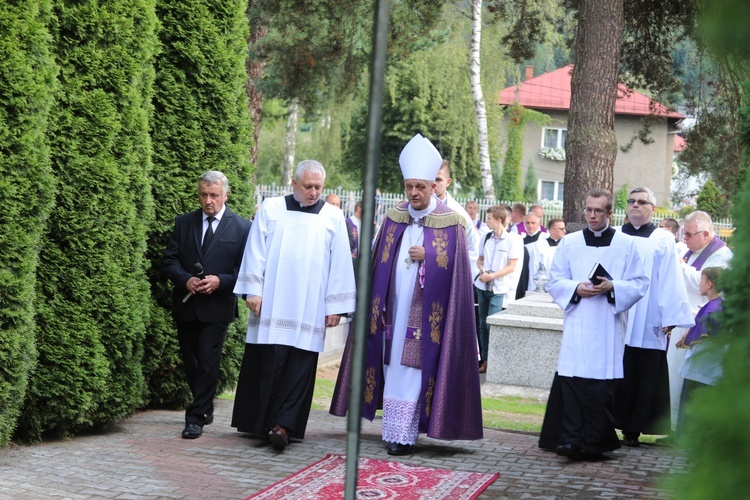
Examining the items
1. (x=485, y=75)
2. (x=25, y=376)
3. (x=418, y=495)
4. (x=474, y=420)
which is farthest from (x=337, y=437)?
(x=485, y=75)

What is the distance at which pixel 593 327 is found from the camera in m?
7.68

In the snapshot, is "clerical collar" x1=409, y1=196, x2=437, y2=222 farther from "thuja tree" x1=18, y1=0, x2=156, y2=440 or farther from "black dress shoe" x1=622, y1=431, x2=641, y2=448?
"black dress shoe" x1=622, y1=431, x2=641, y2=448

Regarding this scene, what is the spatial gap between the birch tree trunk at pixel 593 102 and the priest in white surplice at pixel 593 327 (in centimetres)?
401

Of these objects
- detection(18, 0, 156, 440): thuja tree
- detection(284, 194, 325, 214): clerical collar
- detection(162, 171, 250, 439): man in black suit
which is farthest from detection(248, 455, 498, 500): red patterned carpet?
detection(284, 194, 325, 214): clerical collar

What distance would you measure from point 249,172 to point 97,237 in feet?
7.71

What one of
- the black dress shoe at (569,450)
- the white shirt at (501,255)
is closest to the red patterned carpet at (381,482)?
the black dress shoe at (569,450)

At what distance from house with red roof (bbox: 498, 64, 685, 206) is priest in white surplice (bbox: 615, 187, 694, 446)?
129ft

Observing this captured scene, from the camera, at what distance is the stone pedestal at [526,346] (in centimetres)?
1165

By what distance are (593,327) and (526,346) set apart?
411cm

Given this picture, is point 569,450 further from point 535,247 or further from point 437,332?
point 535,247

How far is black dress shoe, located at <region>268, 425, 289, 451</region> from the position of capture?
7379mm

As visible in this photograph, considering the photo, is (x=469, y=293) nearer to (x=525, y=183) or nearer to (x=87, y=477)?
(x=87, y=477)

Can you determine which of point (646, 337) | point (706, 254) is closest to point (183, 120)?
point (646, 337)

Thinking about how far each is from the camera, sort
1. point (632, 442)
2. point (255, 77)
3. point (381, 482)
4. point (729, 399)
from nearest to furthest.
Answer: point (729, 399)
point (381, 482)
point (632, 442)
point (255, 77)
